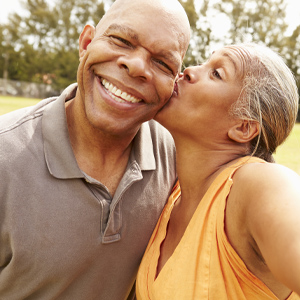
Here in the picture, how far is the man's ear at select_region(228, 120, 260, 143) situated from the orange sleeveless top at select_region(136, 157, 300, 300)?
19 centimetres

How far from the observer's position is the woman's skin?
175 cm

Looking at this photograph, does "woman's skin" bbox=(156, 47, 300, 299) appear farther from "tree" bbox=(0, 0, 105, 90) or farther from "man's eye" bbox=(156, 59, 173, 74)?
"tree" bbox=(0, 0, 105, 90)

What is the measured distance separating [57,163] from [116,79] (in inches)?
24.8

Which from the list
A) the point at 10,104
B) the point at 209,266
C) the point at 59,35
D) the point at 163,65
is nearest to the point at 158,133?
the point at 163,65

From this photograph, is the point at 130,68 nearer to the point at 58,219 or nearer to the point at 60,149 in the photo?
the point at 60,149

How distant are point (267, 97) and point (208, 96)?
0.34 meters

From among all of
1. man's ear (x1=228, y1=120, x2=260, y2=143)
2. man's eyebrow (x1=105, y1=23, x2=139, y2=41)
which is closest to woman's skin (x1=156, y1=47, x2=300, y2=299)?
man's ear (x1=228, y1=120, x2=260, y2=143)

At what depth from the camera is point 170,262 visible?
2.12 m

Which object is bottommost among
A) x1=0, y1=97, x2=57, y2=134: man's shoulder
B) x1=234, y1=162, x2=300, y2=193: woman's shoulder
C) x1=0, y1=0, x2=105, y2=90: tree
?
x1=0, y1=0, x2=105, y2=90: tree

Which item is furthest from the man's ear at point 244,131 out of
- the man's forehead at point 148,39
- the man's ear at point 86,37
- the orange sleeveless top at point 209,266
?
the man's ear at point 86,37

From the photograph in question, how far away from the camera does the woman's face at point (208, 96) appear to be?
227cm

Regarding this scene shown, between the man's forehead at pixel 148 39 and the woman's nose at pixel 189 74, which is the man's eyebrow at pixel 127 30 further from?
the woman's nose at pixel 189 74

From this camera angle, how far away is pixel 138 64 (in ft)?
7.57

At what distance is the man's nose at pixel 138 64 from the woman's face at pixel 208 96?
0.79ft
